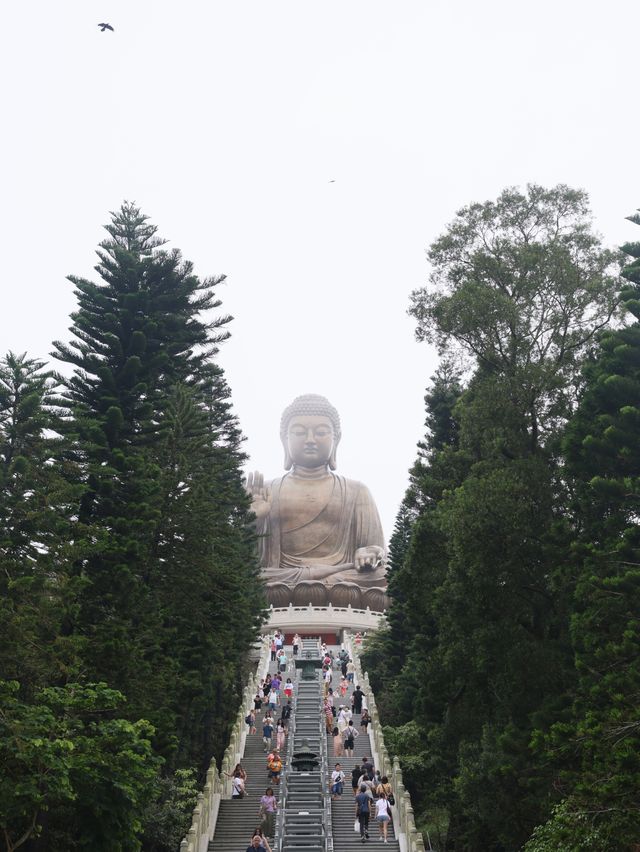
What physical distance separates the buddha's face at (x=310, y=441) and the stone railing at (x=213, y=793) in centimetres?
2241

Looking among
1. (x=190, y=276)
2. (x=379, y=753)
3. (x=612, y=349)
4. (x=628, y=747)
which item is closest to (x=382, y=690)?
(x=379, y=753)

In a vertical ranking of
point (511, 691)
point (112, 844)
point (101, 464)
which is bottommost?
point (112, 844)

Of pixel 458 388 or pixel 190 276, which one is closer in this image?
pixel 190 276

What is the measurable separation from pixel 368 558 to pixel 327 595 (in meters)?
2.34

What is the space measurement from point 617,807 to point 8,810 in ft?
18.0

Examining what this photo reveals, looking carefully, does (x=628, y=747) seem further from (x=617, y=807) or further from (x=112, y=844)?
(x=112, y=844)

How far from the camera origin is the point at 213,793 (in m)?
15.2

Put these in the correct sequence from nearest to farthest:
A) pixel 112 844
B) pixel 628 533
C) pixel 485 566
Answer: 1. pixel 112 844
2. pixel 628 533
3. pixel 485 566

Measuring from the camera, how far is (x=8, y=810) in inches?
389

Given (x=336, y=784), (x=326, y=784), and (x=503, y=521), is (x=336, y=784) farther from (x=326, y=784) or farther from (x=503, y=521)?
(x=503, y=521)

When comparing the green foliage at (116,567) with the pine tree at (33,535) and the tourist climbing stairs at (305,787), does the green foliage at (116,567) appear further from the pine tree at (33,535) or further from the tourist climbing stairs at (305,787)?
the tourist climbing stairs at (305,787)

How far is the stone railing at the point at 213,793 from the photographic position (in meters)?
13.5

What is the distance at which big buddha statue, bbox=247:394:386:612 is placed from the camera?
1503 inches

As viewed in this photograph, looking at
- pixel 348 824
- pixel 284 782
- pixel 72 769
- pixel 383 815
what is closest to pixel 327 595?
pixel 284 782
